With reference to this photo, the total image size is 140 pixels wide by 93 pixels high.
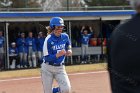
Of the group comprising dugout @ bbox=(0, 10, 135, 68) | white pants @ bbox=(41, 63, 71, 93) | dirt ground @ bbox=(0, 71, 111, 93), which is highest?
dugout @ bbox=(0, 10, 135, 68)

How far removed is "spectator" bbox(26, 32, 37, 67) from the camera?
21734 mm

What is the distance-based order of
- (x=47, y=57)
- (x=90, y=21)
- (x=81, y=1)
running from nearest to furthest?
(x=47, y=57), (x=90, y=21), (x=81, y=1)

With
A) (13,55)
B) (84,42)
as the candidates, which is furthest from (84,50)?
(13,55)

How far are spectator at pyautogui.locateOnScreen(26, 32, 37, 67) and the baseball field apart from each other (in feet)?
5.93

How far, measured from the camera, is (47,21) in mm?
23625

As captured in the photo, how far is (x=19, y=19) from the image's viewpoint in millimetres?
22625

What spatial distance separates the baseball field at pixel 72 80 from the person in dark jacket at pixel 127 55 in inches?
374

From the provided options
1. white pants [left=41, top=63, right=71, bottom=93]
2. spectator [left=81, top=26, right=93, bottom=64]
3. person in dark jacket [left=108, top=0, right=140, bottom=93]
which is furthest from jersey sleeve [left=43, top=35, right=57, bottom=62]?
spectator [left=81, top=26, right=93, bottom=64]

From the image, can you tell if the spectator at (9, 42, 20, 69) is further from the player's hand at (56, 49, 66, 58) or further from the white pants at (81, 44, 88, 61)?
the player's hand at (56, 49, 66, 58)

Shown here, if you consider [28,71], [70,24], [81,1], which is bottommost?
[28,71]

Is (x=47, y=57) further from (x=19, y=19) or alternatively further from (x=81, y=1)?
(x=81, y=1)

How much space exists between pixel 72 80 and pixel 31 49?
5919 millimetres

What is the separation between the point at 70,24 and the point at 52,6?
2289 millimetres

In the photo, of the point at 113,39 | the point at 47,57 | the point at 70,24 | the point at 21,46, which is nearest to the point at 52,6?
the point at 70,24
